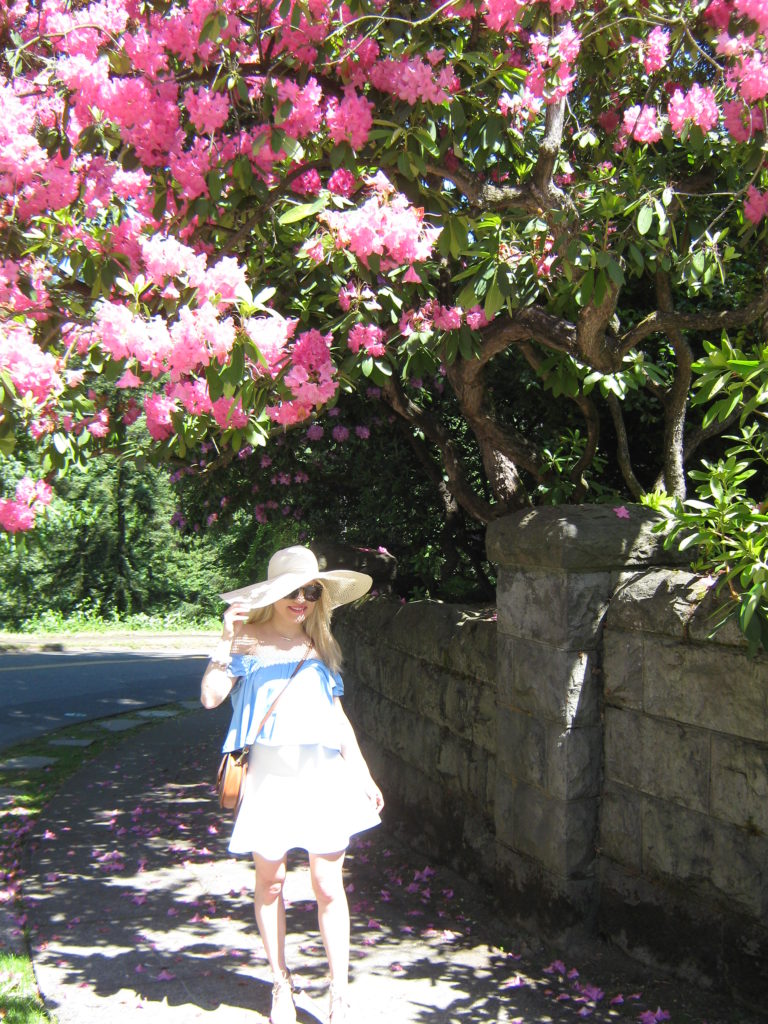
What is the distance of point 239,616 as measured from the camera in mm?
3752

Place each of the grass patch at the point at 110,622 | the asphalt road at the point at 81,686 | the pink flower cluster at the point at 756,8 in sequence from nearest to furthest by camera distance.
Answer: the pink flower cluster at the point at 756,8 < the asphalt road at the point at 81,686 < the grass patch at the point at 110,622

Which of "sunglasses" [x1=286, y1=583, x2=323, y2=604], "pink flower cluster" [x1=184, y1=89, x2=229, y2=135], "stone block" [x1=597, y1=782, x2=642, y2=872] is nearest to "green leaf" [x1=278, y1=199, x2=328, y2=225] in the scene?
"pink flower cluster" [x1=184, y1=89, x2=229, y2=135]

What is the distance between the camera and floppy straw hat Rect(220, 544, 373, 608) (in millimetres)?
3748

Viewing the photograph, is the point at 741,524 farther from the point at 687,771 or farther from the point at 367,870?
the point at 367,870

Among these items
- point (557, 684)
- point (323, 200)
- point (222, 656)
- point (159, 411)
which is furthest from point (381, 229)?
point (557, 684)

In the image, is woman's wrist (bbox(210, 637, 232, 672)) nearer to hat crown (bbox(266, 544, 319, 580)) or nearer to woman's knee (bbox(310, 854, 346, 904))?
hat crown (bbox(266, 544, 319, 580))

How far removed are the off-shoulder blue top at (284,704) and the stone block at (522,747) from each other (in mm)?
950

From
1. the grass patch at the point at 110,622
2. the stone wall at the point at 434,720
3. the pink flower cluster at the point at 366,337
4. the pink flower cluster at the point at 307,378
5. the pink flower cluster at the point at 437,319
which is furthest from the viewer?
the grass patch at the point at 110,622

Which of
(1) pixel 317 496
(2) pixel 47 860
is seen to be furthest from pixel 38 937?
(1) pixel 317 496

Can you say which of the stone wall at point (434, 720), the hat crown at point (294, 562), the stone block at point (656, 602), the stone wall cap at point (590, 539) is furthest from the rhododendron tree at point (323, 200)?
the stone wall at point (434, 720)

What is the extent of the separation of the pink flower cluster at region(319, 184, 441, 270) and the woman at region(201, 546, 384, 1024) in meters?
1.19

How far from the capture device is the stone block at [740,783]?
11.1 ft

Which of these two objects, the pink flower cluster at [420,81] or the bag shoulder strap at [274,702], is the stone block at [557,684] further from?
the pink flower cluster at [420,81]

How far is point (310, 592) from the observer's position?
12.8 feet
